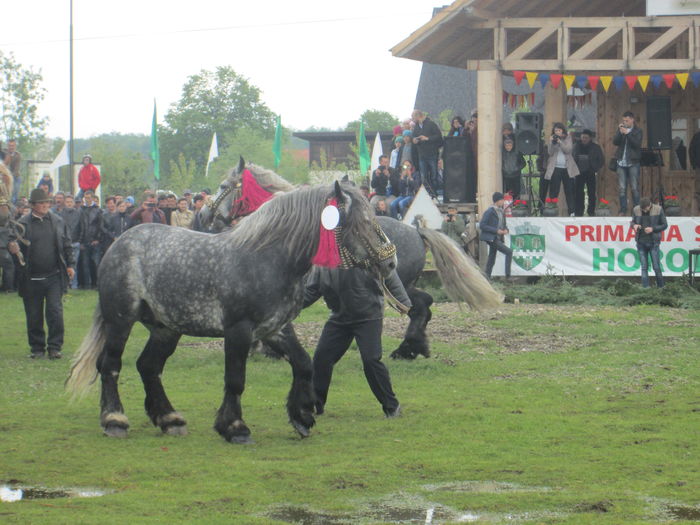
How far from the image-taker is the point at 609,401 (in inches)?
403

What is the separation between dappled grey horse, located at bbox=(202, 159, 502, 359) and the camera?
35.9ft

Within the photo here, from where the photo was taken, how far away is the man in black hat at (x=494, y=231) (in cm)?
2108

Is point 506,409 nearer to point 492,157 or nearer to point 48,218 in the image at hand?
point 48,218

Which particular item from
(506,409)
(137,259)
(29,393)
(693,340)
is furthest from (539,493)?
(693,340)

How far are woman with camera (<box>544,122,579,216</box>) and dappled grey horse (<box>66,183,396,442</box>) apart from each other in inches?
577

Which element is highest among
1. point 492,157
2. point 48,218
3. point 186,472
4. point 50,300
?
point 492,157

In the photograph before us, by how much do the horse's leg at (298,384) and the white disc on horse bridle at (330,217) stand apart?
0.92 metres

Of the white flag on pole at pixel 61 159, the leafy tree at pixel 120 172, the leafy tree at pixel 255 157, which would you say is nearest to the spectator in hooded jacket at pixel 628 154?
the white flag on pole at pixel 61 159

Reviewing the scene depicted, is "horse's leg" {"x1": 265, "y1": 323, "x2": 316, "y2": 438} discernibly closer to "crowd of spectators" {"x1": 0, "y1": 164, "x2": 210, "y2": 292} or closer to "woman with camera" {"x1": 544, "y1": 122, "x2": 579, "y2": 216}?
"crowd of spectators" {"x1": 0, "y1": 164, "x2": 210, "y2": 292}

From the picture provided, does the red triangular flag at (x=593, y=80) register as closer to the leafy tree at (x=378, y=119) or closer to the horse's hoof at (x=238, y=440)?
the horse's hoof at (x=238, y=440)

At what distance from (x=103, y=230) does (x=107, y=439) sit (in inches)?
569

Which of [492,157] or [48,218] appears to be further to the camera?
[492,157]

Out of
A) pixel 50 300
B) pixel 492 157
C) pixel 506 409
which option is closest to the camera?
pixel 506 409

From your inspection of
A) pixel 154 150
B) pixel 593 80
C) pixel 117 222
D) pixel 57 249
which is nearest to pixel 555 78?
pixel 593 80
